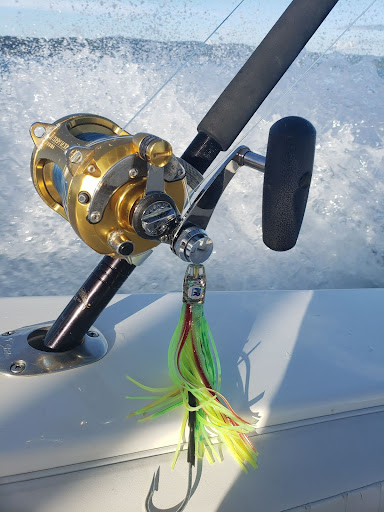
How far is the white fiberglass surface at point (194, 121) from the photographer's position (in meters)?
1.76

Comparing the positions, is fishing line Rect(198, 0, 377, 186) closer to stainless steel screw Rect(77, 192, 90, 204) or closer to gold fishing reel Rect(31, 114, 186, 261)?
gold fishing reel Rect(31, 114, 186, 261)

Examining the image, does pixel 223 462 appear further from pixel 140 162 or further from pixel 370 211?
pixel 370 211

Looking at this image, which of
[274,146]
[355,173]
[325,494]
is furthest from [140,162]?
[355,173]

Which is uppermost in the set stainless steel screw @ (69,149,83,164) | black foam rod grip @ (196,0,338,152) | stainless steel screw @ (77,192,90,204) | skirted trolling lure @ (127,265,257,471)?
black foam rod grip @ (196,0,338,152)

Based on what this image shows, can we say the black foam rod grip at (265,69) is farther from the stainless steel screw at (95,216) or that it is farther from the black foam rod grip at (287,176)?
the stainless steel screw at (95,216)

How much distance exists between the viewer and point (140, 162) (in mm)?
596

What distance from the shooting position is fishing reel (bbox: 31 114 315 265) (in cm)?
58

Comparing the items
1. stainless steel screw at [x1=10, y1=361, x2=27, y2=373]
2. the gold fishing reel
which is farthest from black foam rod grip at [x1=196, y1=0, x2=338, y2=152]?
stainless steel screw at [x1=10, y1=361, x2=27, y2=373]

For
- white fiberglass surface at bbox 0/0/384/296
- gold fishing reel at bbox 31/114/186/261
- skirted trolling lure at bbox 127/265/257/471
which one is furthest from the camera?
white fiberglass surface at bbox 0/0/384/296

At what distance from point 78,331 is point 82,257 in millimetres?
1042

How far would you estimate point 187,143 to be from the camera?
270 cm

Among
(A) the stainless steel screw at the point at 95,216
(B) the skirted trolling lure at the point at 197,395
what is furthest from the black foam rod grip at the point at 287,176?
(A) the stainless steel screw at the point at 95,216

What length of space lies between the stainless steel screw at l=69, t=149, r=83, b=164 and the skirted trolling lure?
8.1 inches

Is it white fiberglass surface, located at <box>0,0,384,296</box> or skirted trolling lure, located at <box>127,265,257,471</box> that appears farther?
white fiberglass surface, located at <box>0,0,384,296</box>
